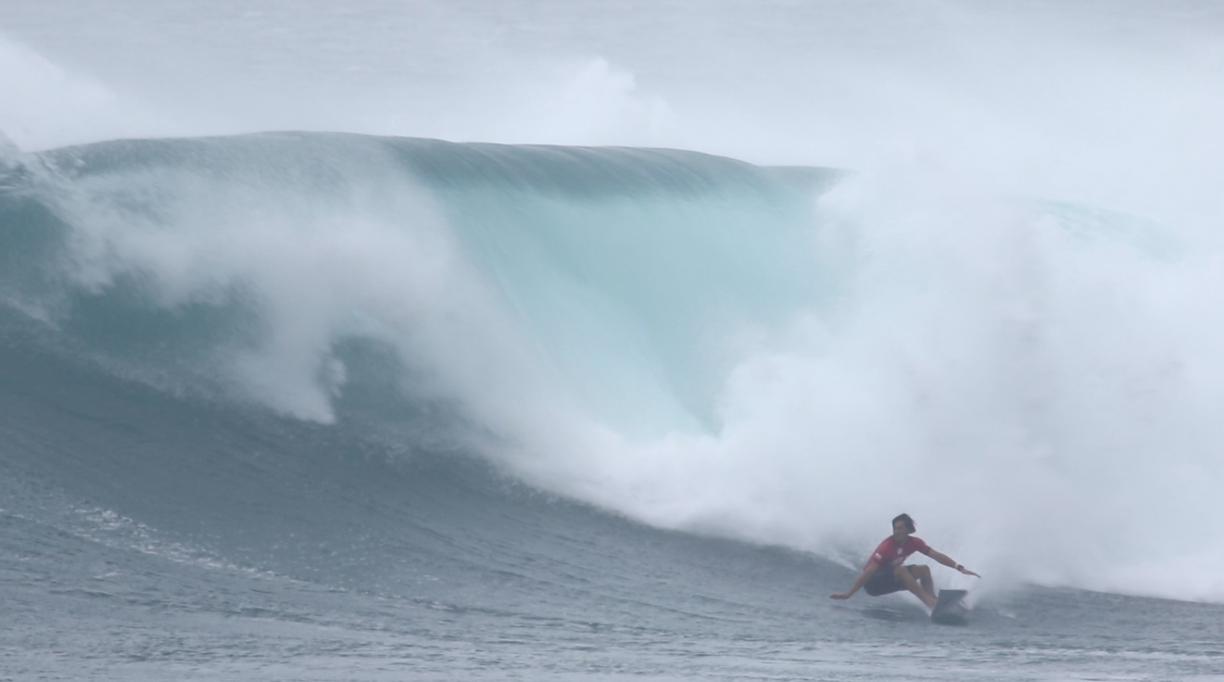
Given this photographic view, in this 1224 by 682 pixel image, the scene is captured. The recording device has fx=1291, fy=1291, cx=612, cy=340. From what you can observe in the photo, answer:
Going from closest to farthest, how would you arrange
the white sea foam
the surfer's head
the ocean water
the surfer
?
1. the ocean water
2. the surfer
3. the surfer's head
4. the white sea foam

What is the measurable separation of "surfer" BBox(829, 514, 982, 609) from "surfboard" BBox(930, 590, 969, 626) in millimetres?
205

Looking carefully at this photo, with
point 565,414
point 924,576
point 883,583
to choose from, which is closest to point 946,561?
point 924,576

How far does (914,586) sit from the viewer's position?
742 cm

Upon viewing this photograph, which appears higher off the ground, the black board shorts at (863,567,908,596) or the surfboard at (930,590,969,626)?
the black board shorts at (863,567,908,596)

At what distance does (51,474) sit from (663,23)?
2448 centimetres

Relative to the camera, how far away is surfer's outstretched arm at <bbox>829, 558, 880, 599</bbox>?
7445 millimetres

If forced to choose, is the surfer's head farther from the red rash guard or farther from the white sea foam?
the white sea foam

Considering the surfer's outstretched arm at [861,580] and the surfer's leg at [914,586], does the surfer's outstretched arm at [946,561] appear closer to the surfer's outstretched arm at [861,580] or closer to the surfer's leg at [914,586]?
the surfer's leg at [914,586]

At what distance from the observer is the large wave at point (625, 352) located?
8648 mm

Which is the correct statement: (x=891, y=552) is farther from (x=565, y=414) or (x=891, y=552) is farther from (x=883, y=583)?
(x=565, y=414)

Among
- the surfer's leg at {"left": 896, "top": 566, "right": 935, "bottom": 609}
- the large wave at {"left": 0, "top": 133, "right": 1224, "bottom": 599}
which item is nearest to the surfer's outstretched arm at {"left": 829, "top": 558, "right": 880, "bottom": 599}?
the surfer's leg at {"left": 896, "top": 566, "right": 935, "bottom": 609}

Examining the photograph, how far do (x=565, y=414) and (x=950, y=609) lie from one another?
11.1 feet

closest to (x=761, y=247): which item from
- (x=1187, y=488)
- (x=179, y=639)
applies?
(x=1187, y=488)

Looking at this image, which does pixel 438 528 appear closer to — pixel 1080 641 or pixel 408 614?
pixel 408 614
